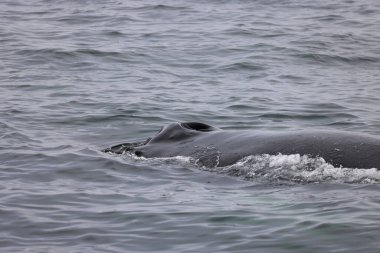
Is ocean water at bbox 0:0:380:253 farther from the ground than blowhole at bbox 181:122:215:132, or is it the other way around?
blowhole at bbox 181:122:215:132

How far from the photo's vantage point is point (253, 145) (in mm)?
10828

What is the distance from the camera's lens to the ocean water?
869 cm

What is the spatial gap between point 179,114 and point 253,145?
5.45 metres

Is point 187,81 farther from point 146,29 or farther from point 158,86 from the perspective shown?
point 146,29

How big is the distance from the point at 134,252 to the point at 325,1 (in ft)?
79.9

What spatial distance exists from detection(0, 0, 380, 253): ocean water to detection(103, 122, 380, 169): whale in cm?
14

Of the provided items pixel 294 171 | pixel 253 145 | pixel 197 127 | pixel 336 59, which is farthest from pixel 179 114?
pixel 336 59

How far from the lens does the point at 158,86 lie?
18.9 metres

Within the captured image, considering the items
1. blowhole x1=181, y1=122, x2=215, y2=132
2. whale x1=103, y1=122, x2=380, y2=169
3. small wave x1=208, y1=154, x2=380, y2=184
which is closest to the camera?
small wave x1=208, y1=154, x2=380, y2=184

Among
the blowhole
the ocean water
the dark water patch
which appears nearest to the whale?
the blowhole

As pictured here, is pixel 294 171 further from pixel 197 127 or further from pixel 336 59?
pixel 336 59

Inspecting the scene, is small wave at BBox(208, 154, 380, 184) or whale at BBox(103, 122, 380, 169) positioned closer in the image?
small wave at BBox(208, 154, 380, 184)

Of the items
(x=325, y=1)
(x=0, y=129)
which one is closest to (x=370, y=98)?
(x=0, y=129)

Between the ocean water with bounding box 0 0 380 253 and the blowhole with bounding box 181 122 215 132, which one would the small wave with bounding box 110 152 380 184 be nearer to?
the ocean water with bounding box 0 0 380 253
